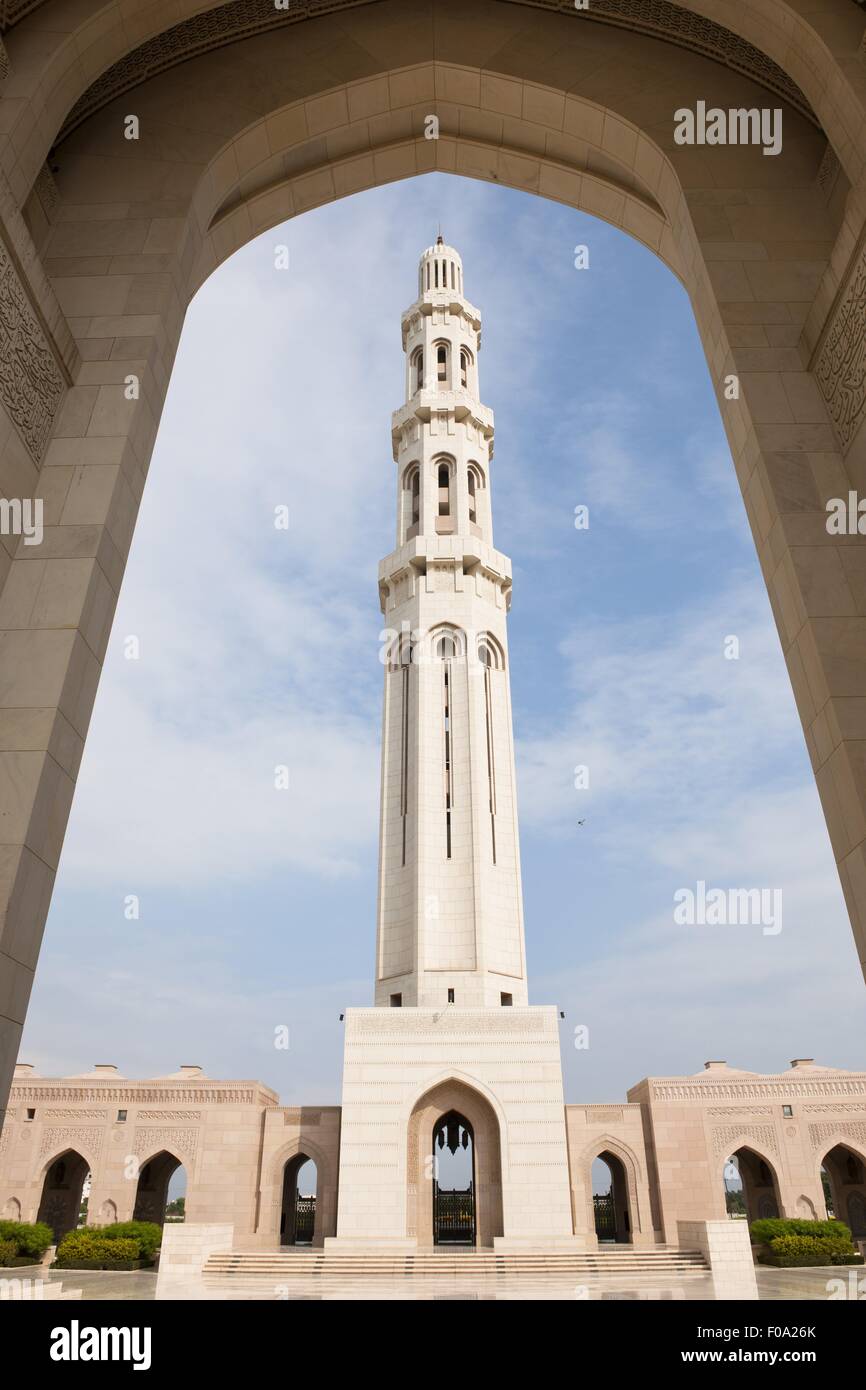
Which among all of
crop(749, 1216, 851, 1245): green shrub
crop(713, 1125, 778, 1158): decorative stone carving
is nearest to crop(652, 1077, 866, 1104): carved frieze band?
crop(713, 1125, 778, 1158): decorative stone carving

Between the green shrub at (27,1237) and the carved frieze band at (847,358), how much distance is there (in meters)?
20.5

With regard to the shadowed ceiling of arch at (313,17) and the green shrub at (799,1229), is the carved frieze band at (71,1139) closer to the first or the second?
the green shrub at (799,1229)

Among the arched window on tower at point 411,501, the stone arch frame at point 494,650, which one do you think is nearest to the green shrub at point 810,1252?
the stone arch frame at point 494,650

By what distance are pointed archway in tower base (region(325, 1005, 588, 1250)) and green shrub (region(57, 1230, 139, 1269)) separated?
Result: 12.4ft

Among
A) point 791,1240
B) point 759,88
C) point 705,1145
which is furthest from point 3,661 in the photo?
point 705,1145

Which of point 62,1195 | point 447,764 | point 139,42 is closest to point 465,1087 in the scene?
point 447,764

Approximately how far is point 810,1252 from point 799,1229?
890 millimetres

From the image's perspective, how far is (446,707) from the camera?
75.4 feet

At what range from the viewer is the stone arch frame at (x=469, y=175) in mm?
4250

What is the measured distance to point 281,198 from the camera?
6.98 metres

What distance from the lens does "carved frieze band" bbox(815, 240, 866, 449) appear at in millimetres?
4660

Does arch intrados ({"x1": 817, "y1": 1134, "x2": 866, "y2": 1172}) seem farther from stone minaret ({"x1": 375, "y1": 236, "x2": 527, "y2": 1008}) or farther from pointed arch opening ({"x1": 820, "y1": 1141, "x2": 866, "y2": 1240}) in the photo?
stone minaret ({"x1": 375, "y1": 236, "x2": 527, "y2": 1008})
